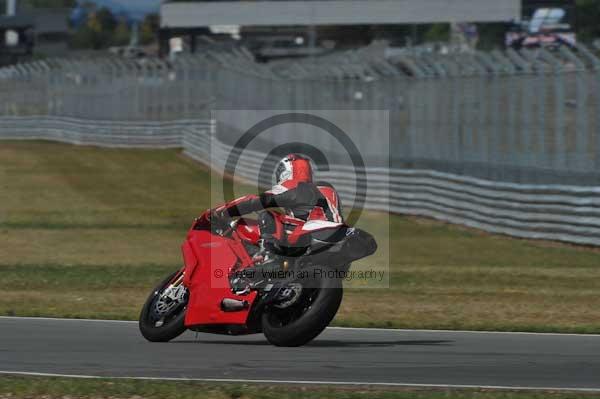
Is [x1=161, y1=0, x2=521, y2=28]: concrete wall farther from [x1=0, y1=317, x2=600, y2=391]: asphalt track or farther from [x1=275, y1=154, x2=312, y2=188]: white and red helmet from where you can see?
[x1=275, y1=154, x2=312, y2=188]: white and red helmet

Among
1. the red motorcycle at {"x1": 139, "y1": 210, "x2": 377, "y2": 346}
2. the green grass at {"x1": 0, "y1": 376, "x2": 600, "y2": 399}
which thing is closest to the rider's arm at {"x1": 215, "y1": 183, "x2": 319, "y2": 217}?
the red motorcycle at {"x1": 139, "y1": 210, "x2": 377, "y2": 346}

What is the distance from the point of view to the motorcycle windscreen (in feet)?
31.0

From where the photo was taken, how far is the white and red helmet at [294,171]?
929cm

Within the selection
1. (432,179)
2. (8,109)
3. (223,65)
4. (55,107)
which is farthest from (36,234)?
(8,109)

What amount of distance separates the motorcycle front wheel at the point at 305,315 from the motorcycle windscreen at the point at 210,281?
26 centimetres

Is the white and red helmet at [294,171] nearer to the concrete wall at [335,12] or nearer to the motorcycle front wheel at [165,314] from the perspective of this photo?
the motorcycle front wheel at [165,314]

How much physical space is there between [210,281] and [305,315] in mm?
996

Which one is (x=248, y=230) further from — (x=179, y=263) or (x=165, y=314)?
(x=179, y=263)

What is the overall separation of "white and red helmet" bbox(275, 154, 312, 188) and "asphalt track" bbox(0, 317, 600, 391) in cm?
129

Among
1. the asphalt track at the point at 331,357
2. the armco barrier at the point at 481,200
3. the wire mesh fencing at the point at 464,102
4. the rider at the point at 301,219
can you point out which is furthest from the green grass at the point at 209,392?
the wire mesh fencing at the point at 464,102

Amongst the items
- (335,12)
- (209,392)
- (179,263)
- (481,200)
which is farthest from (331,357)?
(335,12)

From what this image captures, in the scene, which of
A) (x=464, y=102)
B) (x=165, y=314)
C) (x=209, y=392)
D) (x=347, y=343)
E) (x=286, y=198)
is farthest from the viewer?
(x=464, y=102)

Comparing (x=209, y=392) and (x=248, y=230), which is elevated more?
(x=248, y=230)

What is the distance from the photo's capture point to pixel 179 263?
18688 mm
